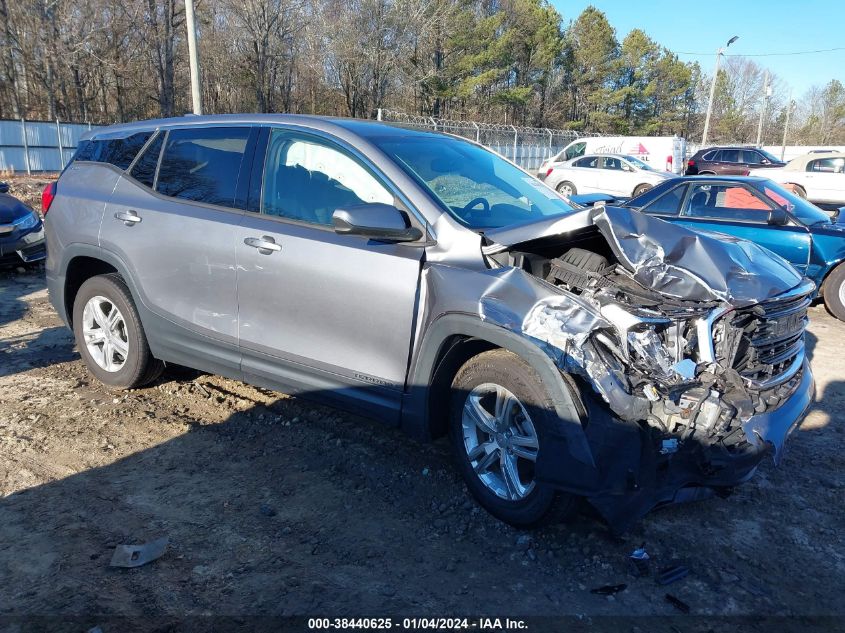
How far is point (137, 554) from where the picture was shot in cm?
300

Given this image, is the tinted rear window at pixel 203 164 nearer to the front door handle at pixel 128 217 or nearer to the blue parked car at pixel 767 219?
the front door handle at pixel 128 217

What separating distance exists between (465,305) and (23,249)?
7.66 meters

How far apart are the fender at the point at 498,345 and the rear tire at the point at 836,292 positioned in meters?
6.16

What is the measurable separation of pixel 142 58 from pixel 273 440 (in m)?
39.9

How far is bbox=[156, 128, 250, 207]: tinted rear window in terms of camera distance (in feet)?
13.7

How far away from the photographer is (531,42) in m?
50.9

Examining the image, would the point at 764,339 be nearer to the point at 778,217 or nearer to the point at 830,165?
the point at 778,217

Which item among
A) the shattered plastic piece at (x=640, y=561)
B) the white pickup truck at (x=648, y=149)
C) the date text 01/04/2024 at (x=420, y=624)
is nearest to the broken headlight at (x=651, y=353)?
the shattered plastic piece at (x=640, y=561)

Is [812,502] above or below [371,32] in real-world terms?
below

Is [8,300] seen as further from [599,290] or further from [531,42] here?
[531,42]

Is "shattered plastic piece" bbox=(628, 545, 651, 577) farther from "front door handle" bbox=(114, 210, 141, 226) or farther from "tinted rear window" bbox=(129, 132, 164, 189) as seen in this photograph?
"tinted rear window" bbox=(129, 132, 164, 189)

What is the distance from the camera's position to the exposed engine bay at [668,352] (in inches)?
110

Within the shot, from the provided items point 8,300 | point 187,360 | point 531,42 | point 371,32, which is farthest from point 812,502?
point 531,42

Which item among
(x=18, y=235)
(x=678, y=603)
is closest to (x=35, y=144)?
(x=18, y=235)
